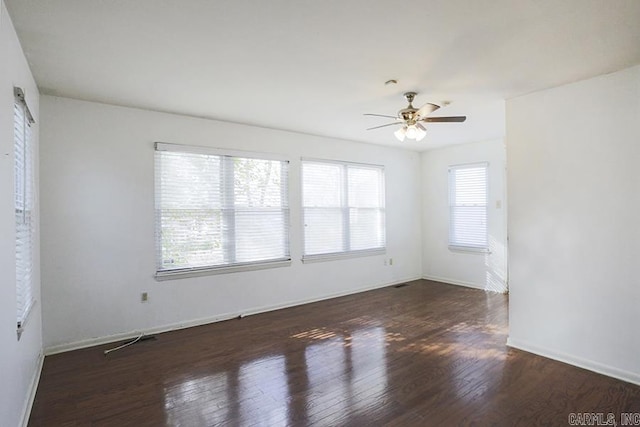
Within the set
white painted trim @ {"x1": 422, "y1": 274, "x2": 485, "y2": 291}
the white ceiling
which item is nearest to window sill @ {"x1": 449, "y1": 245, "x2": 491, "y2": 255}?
white painted trim @ {"x1": 422, "y1": 274, "x2": 485, "y2": 291}

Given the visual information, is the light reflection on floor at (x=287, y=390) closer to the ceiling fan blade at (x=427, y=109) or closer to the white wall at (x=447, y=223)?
the ceiling fan blade at (x=427, y=109)

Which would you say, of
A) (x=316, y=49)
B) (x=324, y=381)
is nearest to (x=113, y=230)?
(x=324, y=381)

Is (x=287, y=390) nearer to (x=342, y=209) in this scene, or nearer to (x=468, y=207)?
(x=342, y=209)

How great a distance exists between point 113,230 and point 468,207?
17.9 feet

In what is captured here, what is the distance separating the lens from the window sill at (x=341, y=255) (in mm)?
5098

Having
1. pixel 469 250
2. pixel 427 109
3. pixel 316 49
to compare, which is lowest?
pixel 469 250

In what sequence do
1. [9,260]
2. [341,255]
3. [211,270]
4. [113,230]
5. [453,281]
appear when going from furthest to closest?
1. [453,281]
2. [341,255]
3. [211,270]
4. [113,230]
5. [9,260]

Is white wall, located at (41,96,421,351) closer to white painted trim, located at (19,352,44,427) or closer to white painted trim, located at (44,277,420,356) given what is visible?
white painted trim, located at (44,277,420,356)

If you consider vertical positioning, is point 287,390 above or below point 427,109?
below

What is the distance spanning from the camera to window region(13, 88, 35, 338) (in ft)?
7.27

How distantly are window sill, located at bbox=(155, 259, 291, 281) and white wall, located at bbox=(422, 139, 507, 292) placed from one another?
10.5 ft

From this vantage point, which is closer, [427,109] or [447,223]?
[427,109]

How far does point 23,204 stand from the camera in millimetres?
2441

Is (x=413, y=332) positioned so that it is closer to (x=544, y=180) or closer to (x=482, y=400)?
(x=482, y=400)
